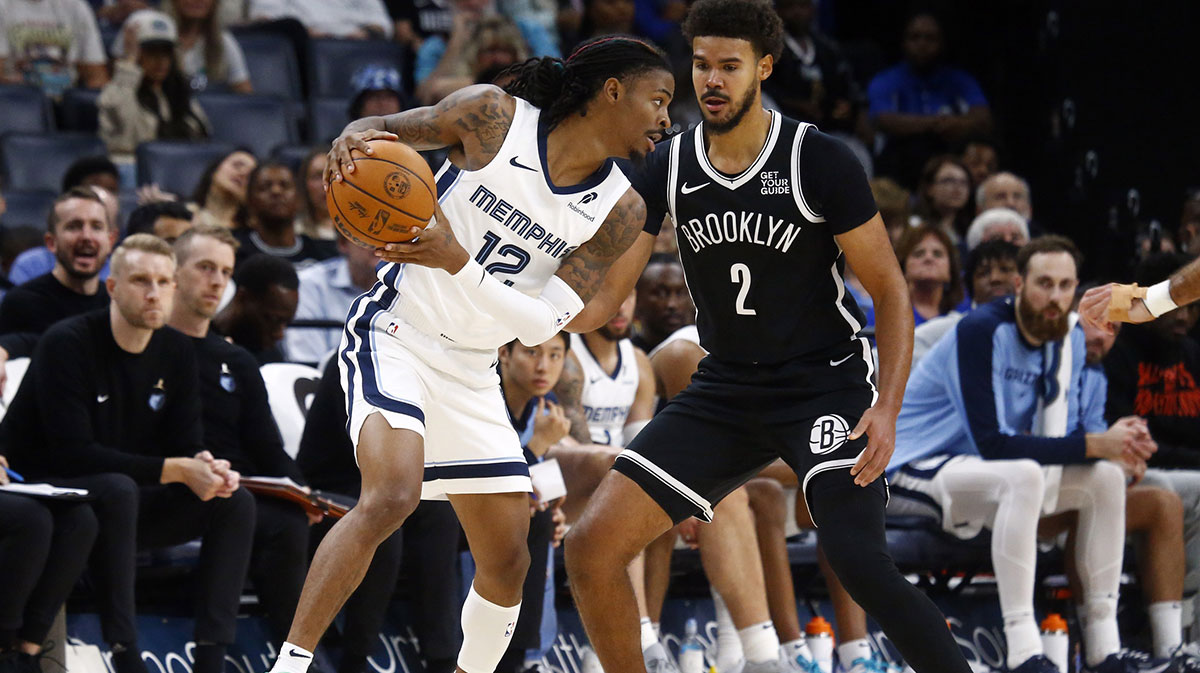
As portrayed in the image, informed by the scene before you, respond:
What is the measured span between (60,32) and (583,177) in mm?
6245

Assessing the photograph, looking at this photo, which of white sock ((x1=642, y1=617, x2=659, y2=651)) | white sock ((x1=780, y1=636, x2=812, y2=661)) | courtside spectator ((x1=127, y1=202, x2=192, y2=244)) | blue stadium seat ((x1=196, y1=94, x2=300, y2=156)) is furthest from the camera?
blue stadium seat ((x1=196, y1=94, x2=300, y2=156))

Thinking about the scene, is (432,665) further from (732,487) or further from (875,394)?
(875,394)

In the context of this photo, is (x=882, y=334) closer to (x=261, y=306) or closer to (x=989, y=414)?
(x=989, y=414)

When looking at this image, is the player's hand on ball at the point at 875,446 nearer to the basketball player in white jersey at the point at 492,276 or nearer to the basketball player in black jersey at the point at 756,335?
the basketball player in black jersey at the point at 756,335

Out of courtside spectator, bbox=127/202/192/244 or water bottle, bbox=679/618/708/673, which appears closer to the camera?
water bottle, bbox=679/618/708/673

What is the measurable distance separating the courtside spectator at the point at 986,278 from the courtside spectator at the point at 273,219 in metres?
3.30

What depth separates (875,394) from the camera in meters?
4.54

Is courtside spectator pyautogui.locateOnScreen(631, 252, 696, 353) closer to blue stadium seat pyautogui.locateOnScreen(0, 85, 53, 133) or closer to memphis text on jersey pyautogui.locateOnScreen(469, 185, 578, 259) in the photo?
memphis text on jersey pyautogui.locateOnScreen(469, 185, 578, 259)

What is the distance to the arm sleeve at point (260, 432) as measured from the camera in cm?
622

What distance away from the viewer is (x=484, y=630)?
15.1 feet

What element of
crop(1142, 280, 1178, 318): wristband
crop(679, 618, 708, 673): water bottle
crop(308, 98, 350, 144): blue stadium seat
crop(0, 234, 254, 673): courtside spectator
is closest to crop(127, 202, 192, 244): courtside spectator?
crop(0, 234, 254, 673): courtside spectator

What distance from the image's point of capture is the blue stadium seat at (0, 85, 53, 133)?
9.38m

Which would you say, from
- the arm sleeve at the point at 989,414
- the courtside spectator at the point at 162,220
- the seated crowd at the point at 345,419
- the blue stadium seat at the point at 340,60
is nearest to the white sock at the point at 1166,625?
the seated crowd at the point at 345,419

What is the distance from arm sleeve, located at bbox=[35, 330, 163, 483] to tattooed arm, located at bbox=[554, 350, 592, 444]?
1.90 metres
